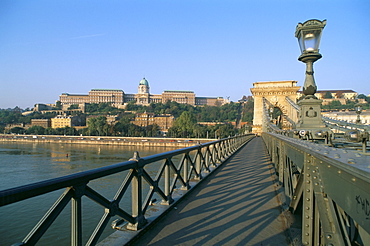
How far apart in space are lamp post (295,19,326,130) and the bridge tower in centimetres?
3967

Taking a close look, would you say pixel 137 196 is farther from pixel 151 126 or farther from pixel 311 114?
pixel 151 126

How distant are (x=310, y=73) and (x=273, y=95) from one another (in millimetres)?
41262

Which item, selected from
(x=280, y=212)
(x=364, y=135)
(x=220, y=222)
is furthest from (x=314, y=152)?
(x=280, y=212)

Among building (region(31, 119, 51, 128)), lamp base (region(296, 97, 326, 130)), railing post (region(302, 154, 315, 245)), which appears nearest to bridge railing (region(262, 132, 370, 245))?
railing post (region(302, 154, 315, 245))

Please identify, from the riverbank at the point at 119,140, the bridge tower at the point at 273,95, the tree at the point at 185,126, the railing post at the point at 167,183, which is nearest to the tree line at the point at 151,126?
the tree at the point at 185,126

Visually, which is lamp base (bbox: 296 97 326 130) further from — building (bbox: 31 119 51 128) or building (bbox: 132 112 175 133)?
building (bbox: 31 119 51 128)

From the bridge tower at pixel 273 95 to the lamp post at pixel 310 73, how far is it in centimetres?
3967

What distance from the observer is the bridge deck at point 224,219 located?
3.16 meters

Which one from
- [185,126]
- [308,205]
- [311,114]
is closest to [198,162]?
[311,114]

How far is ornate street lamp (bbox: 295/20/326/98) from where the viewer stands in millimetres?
6191

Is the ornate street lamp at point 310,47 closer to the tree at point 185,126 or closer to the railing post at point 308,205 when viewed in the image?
the railing post at point 308,205

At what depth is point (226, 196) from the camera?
5.11m

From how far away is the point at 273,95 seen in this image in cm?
4569

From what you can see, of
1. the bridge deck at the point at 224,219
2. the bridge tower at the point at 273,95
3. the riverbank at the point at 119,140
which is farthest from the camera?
the riverbank at the point at 119,140
